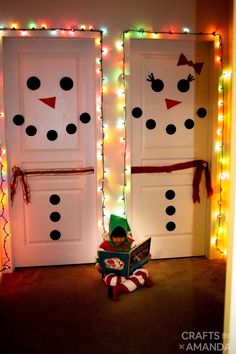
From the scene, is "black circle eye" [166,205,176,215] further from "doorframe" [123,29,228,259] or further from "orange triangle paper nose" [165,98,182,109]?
"orange triangle paper nose" [165,98,182,109]

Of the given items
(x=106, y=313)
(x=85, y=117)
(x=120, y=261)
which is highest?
(x=85, y=117)

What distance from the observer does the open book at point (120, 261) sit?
283 cm

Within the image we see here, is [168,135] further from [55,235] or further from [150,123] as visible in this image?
[55,235]

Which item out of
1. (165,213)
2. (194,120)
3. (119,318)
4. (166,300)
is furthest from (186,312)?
(194,120)

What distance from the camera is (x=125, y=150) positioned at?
3311mm

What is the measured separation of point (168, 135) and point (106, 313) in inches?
65.9

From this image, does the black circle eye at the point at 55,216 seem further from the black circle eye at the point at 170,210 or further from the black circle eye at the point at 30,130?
the black circle eye at the point at 170,210

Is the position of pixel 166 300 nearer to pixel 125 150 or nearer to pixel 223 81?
pixel 125 150

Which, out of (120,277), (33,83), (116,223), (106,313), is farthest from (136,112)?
(106,313)

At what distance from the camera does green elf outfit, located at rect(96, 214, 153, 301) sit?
2810 mm

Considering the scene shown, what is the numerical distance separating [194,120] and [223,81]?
1.40 feet

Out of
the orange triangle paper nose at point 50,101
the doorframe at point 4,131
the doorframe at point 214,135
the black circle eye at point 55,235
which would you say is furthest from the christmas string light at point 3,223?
the doorframe at point 214,135

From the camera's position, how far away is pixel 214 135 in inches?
134

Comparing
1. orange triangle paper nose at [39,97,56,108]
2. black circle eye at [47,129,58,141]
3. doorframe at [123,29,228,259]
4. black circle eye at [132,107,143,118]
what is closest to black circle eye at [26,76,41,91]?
orange triangle paper nose at [39,97,56,108]
